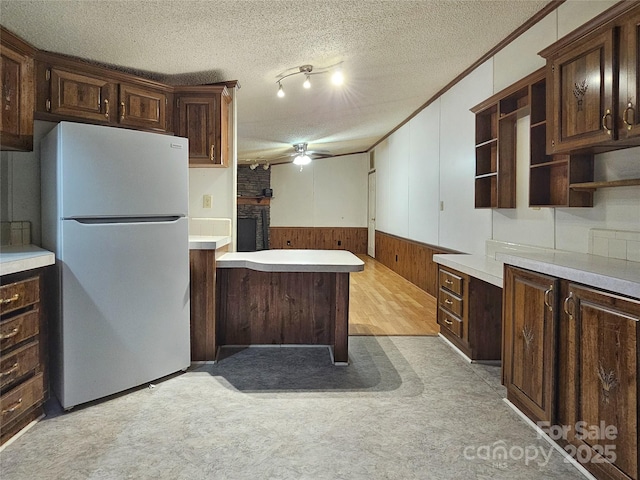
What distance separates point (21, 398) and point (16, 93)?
172 cm

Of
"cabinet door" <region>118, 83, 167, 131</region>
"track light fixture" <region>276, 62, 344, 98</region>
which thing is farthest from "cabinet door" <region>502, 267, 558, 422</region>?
"cabinet door" <region>118, 83, 167, 131</region>

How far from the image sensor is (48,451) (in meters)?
1.85

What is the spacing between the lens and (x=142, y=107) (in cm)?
312

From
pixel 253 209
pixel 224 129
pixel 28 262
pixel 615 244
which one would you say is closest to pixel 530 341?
pixel 615 244

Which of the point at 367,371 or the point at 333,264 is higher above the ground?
the point at 333,264

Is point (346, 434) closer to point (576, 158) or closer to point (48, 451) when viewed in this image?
point (48, 451)

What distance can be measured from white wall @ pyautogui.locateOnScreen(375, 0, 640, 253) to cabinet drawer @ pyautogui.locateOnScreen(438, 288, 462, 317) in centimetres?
72

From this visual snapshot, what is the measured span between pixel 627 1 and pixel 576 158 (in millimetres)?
861

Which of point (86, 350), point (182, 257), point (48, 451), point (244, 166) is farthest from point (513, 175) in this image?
point (244, 166)

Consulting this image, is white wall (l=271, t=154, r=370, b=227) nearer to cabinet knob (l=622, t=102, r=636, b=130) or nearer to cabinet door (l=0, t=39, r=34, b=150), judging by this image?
cabinet door (l=0, t=39, r=34, b=150)

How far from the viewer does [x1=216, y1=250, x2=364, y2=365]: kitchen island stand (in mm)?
3240

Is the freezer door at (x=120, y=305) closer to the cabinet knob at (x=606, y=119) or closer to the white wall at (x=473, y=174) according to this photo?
the cabinet knob at (x=606, y=119)

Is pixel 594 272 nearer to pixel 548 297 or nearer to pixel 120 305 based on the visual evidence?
pixel 548 297

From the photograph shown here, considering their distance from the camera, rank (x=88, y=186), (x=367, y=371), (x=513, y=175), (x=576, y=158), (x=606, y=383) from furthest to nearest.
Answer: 1. (x=513, y=175)
2. (x=367, y=371)
3. (x=576, y=158)
4. (x=88, y=186)
5. (x=606, y=383)
